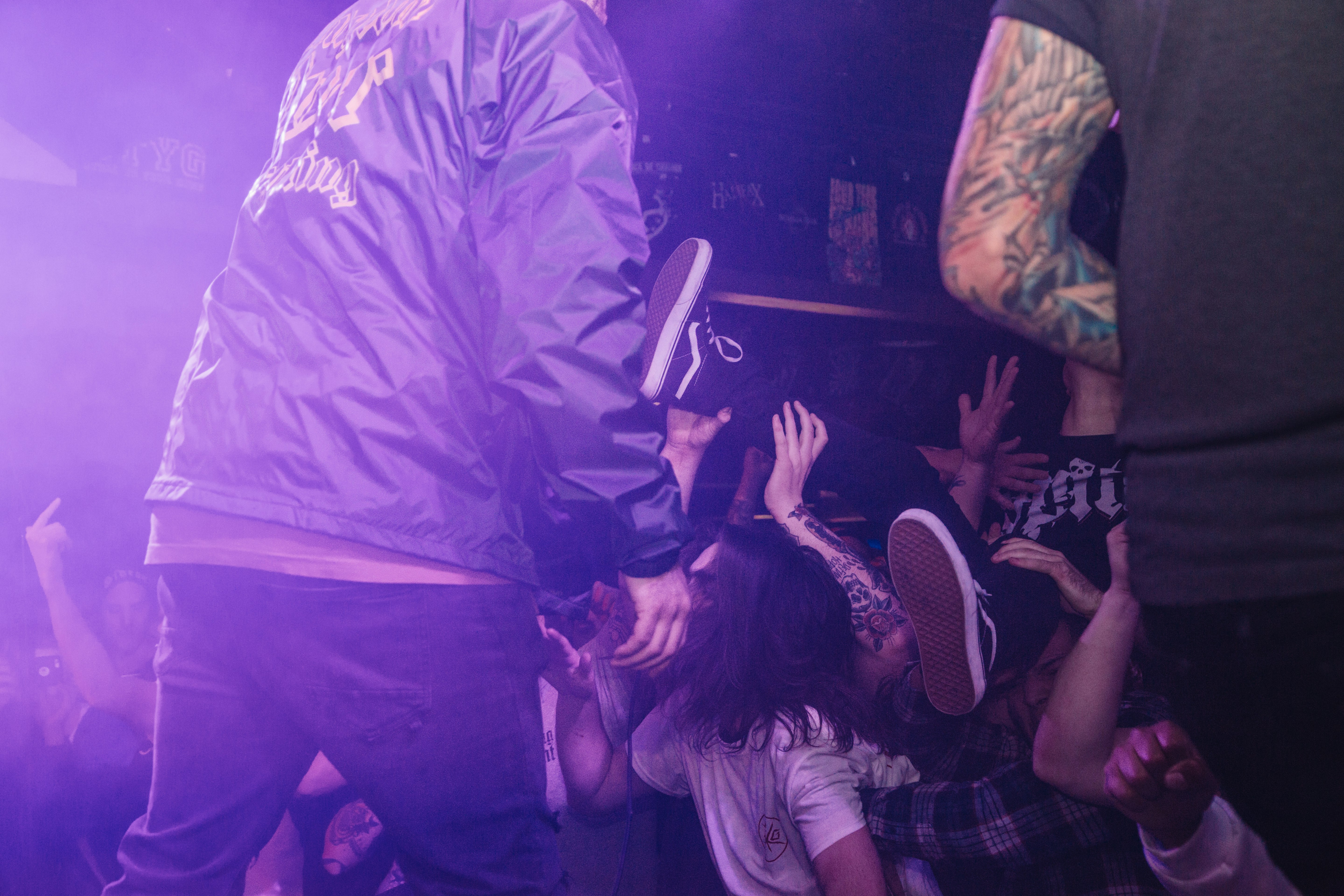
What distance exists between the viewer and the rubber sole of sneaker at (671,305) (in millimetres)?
1591

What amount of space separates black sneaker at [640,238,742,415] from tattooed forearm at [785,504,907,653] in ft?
1.52

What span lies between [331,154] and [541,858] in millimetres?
933

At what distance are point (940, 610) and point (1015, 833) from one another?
384 millimetres

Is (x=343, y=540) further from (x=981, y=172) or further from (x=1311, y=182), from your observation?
(x=1311, y=182)

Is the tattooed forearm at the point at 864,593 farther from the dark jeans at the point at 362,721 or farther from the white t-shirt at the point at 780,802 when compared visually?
the dark jeans at the point at 362,721

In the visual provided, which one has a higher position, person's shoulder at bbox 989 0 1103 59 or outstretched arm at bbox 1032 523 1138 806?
person's shoulder at bbox 989 0 1103 59

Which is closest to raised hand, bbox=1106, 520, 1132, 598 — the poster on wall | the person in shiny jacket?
the person in shiny jacket

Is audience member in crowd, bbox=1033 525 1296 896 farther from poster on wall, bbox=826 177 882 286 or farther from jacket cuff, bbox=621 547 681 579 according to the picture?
poster on wall, bbox=826 177 882 286

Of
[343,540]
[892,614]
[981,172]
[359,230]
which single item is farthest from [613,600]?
[981,172]

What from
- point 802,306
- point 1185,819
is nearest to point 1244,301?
point 1185,819

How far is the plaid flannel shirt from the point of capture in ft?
3.65

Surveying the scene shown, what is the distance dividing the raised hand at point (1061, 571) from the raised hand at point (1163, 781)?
586 millimetres

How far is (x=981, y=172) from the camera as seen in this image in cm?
63

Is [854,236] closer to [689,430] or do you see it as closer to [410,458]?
[689,430]
